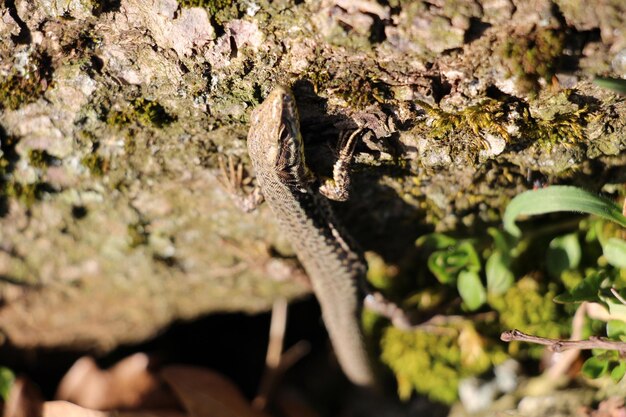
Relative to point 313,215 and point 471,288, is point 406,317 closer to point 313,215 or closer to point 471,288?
point 471,288

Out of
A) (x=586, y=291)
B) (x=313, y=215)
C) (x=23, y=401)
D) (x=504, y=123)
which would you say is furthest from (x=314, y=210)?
(x=23, y=401)

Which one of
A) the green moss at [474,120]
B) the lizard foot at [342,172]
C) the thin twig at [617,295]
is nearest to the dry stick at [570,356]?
the thin twig at [617,295]

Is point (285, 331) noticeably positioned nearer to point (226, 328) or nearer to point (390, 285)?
point (226, 328)

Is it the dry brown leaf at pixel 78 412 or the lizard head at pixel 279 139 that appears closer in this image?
the lizard head at pixel 279 139

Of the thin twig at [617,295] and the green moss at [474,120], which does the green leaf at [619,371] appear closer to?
the thin twig at [617,295]

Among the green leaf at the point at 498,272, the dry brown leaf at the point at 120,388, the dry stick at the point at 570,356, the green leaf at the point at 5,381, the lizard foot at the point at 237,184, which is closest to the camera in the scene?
the dry stick at the point at 570,356

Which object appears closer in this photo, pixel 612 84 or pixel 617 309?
pixel 612 84

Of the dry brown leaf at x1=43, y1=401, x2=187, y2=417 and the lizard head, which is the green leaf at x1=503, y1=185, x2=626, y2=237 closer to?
the lizard head
